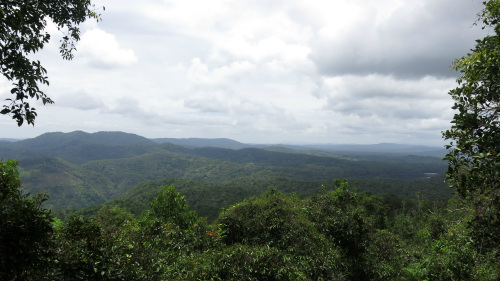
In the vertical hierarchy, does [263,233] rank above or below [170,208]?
above

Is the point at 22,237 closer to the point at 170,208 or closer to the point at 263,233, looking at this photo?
the point at 263,233

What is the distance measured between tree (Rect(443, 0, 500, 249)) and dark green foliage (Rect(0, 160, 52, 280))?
320 inches

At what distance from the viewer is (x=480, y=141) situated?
4430 mm

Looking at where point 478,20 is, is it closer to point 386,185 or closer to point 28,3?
point 28,3

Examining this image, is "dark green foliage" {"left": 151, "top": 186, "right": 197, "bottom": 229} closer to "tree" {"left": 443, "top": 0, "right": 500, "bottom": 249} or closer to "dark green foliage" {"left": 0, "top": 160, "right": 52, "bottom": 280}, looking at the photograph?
"dark green foliage" {"left": 0, "top": 160, "right": 52, "bottom": 280}

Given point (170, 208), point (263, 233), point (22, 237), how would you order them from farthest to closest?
point (170, 208) < point (263, 233) < point (22, 237)

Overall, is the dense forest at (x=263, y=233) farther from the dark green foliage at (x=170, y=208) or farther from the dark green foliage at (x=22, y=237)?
the dark green foliage at (x=170, y=208)

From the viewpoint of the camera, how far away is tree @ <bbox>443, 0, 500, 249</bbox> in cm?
443

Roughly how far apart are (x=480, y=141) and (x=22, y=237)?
8721 millimetres

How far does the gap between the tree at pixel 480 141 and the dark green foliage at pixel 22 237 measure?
8.14 m

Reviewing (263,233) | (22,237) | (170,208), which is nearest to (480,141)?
(22,237)

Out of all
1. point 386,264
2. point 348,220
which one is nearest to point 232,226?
point 348,220

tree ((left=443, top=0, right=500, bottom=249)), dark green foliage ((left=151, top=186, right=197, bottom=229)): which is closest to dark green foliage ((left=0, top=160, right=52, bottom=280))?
tree ((left=443, top=0, right=500, bottom=249))

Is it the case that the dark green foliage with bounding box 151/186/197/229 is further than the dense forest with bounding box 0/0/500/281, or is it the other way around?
the dark green foliage with bounding box 151/186/197/229
